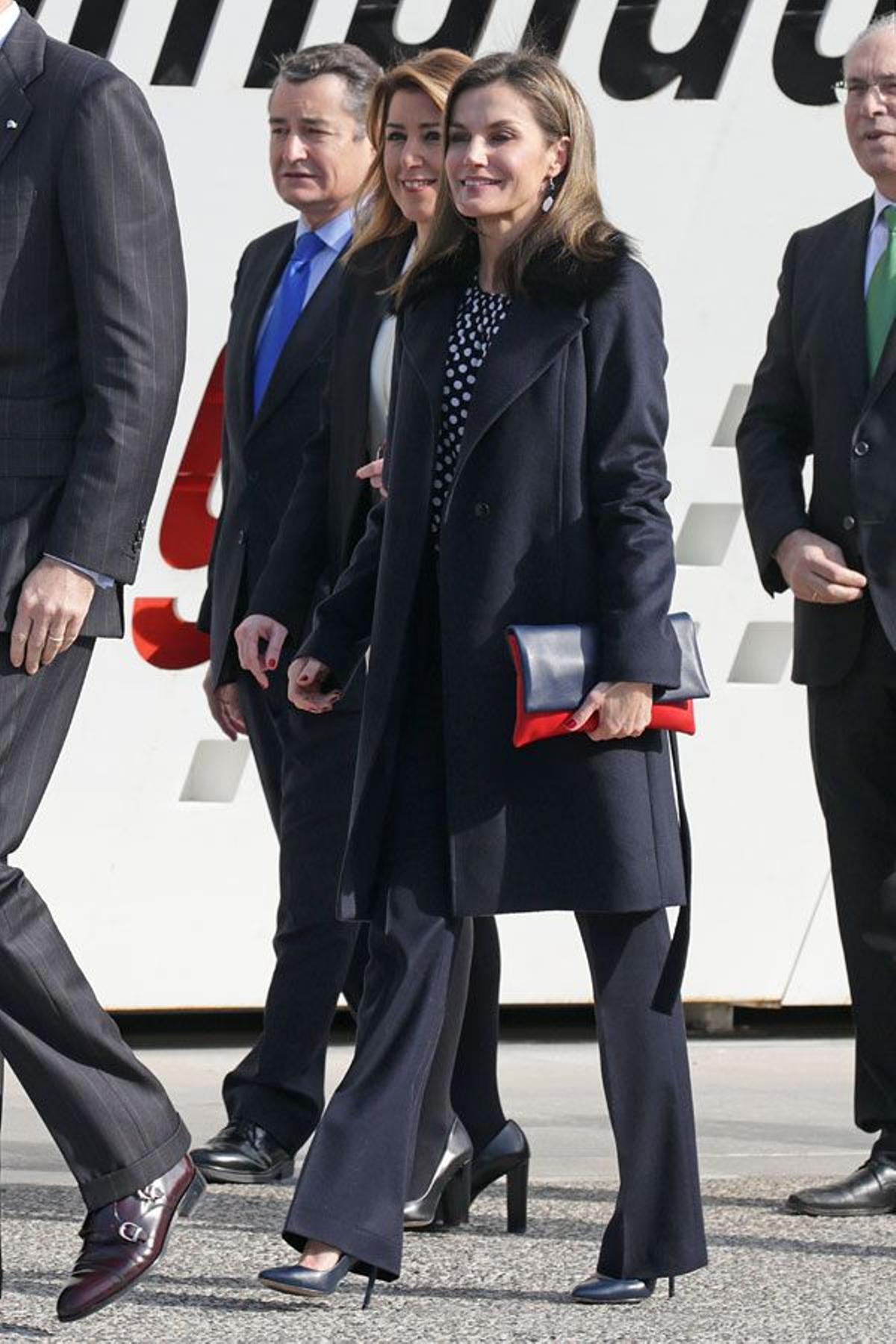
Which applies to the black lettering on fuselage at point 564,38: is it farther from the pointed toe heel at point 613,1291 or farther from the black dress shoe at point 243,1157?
the pointed toe heel at point 613,1291

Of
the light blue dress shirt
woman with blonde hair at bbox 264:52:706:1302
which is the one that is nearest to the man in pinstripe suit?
woman with blonde hair at bbox 264:52:706:1302

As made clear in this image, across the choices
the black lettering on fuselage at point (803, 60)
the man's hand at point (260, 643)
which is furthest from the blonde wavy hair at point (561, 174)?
the black lettering on fuselage at point (803, 60)

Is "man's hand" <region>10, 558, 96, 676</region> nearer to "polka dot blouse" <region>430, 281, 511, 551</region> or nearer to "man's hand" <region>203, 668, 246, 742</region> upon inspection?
"polka dot blouse" <region>430, 281, 511, 551</region>

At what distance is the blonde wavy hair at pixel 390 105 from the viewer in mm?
4348

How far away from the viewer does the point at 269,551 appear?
4625 millimetres

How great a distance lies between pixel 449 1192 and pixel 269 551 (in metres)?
1.14

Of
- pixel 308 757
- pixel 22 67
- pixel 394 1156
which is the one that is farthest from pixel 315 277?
pixel 394 1156

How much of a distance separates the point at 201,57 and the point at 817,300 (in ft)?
4.94

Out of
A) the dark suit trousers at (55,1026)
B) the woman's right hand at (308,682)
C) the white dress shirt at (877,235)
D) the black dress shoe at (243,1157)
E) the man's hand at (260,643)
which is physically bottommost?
the black dress shoe at (243,1157)

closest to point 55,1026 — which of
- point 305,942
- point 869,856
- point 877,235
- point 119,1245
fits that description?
point 119,1245

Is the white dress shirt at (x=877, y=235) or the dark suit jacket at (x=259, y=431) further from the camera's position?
the dark suit jacket at (x=259, y=431)

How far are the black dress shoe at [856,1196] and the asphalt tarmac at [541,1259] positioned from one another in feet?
0.10

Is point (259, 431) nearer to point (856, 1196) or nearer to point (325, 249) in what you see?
point (325, 249)

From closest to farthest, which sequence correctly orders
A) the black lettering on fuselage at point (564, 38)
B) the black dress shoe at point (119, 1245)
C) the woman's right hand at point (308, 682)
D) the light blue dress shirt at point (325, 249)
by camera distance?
the black dress shoe at point (119, 1245) → the woman's right hand at point (308, 682) → the light blue dress shirt at point (325, 249) → the black lettering on fuselage at point (564, 38)
